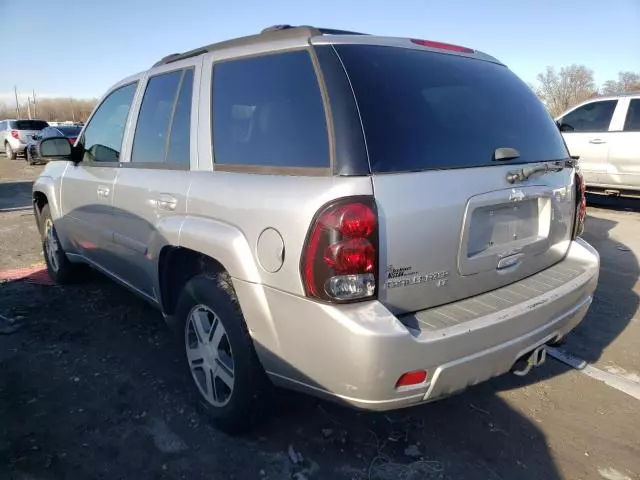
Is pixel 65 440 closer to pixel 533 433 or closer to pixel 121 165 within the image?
pixel 121 165

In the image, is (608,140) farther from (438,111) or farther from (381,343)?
(381,343)

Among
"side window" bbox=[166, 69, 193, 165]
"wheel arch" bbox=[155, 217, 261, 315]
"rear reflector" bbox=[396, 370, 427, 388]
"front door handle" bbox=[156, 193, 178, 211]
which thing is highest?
→ "side window" bbox=[166, 69, 193, 165]

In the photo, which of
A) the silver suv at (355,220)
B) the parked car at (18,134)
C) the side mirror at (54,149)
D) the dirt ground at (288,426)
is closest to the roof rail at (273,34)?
the silver suv at (355,220)

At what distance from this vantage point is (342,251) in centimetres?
183

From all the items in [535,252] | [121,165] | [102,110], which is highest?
[102,110]

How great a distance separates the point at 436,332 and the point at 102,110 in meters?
3.41

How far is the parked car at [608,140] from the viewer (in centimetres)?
799

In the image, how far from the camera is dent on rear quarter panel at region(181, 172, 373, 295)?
1.86 m

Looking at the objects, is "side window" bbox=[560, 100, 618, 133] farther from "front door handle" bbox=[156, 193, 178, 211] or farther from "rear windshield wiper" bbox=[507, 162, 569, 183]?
"front door handle" bbox=[156, 193, 178, 211]

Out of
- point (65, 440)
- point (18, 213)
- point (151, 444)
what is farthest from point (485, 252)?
point (18, 213)

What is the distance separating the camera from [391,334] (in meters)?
1.77

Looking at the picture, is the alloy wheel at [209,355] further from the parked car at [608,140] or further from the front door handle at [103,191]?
the parked car at [608,140]

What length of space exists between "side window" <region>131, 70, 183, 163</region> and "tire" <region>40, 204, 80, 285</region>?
6.47 ft

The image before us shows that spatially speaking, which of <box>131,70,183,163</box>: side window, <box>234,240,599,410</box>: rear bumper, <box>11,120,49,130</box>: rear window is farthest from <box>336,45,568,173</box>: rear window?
<box>11,120,49,130</box>: rear window
